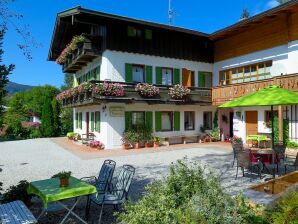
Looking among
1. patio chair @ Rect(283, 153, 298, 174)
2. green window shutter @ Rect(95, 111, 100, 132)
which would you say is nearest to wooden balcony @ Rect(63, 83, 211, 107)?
green window shutter @ Rect(95, 111, 100, 132)

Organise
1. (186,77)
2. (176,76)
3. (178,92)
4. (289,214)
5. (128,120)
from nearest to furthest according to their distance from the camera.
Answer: (289,214) < (128,120) < (178,92) < (176,76) < (186,77)

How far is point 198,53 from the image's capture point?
21953 millimetres

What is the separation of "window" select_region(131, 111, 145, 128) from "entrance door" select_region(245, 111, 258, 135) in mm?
7196

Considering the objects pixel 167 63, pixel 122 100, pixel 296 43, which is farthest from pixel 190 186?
pixel 167 63

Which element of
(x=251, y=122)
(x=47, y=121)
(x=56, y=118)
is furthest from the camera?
(x=56, y=118)

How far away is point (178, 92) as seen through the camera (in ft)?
62.8

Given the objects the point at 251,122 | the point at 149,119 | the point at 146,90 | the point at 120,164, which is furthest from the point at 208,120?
the point at 120,164

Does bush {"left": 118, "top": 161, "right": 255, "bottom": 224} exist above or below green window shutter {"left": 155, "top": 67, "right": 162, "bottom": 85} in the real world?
below

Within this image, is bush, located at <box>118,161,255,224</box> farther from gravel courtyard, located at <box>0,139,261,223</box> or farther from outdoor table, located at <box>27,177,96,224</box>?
gravel courtyard, located at <box>0,139,261,223</box>

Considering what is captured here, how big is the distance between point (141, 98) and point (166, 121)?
359cm

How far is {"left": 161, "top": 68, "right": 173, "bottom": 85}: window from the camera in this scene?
66.8 feet

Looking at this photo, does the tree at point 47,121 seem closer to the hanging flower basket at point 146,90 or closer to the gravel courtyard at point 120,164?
the gravel courtyard at point 120,164

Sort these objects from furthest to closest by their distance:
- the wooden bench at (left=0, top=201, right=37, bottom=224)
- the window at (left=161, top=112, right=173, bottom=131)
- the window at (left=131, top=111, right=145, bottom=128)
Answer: the window at (left=161, top=112, right=173, bottom=131) < the window at (left=131, top=111, right=145, bottom=128) < the wooden bench at (left=0, top=201, right=37, bottom=224)

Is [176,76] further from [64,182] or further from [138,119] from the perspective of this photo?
[64,182]
